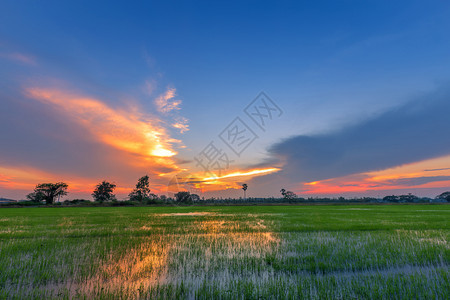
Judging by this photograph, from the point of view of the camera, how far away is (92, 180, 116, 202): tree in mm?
82881

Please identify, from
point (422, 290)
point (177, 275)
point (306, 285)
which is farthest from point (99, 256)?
A: point (422, 290)

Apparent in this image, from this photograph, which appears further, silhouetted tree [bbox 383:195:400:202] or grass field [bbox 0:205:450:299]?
silhouetted tree [bbox 383:195:400:202]

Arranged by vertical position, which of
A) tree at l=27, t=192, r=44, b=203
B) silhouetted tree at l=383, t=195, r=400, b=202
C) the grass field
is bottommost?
silhouetted tree at l=383, t=195, r=400, b=202

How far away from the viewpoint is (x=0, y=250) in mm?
8695

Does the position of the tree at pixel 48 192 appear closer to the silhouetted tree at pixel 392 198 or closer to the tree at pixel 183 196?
the tree at pixel 183 196

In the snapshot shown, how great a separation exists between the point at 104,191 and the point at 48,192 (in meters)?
17.8

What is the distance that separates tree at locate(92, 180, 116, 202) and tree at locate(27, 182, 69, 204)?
35.2 feet

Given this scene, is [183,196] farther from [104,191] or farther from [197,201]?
[104,191]

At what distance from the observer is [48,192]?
251 ft

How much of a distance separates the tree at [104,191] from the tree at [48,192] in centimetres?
1073

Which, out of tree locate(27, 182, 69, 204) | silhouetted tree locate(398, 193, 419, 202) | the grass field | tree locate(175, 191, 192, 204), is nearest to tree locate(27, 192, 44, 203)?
tree locate(27, 182, 69, 204)

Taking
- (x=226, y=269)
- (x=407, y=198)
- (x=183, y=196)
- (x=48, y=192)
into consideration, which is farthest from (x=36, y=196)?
(x=407, y=198)

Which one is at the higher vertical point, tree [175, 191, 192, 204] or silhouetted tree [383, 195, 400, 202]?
tree [175, 191, 192, 204]

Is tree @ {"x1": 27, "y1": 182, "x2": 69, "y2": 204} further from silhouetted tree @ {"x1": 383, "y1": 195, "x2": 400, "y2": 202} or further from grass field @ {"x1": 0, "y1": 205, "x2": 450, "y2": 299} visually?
silhouetted tree @ {"x1": 383, "y1": 195, "x2": 400, "y2": 202}
